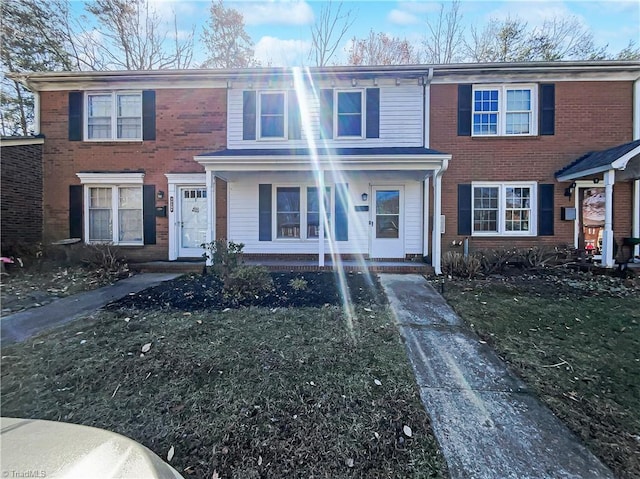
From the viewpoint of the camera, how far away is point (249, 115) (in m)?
9.34

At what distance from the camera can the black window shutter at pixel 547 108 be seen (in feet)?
28.9

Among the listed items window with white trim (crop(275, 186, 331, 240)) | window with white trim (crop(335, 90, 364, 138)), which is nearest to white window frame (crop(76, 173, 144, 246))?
window with white trim (crop(275, 186, 331, 240))

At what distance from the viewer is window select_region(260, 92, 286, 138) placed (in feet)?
30.7

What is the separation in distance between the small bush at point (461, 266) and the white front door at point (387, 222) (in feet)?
5.55

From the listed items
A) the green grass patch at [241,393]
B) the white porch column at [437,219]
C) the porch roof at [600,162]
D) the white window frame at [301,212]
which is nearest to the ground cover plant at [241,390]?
the green grass patch at [241,393]

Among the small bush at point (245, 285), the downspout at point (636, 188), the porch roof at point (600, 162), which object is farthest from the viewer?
the downspout at point (636, 188)

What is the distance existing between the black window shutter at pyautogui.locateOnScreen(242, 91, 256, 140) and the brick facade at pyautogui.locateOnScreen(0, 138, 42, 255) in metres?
6.24

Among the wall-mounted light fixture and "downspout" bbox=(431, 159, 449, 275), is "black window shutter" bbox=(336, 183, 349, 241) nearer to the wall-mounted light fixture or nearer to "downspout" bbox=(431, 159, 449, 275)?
"downspout" bbox=(431, 159, 449, 275)

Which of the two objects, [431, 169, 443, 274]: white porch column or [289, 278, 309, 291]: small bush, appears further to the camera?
[431, 169, 443, 274]: white porch column

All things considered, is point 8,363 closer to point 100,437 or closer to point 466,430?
point 100,437

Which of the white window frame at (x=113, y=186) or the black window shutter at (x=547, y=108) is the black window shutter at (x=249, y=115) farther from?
the black window shutter at (x=547, y=108)

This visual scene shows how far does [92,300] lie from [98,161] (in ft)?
19.0

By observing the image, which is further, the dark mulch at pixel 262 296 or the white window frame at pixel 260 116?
the white window frame at pixel 260 116

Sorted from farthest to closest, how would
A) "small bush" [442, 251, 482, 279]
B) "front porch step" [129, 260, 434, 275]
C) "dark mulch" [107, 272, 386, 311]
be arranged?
"front porch step" [129, 260, 434, 275], "small bush" [442, 251, 482, 279], "dark mulch" [107, 272, 386, 311]
